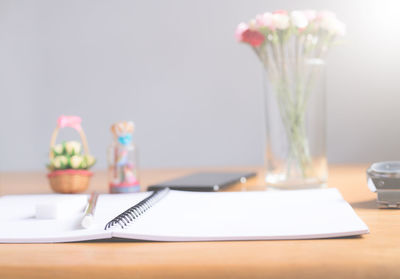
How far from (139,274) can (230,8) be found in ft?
5.13

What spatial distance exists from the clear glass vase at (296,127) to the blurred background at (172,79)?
0.81 m

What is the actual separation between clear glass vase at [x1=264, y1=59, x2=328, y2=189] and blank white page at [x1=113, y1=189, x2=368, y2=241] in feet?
0.57

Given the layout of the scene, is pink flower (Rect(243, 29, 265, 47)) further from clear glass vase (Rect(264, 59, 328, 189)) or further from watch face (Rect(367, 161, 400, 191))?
watch face (Rect(367, 161, 400, 191))

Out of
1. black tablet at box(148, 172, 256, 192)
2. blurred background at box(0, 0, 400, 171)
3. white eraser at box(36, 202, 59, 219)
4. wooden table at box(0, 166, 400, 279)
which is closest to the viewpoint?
wooden table at box(0, 166, 400, 279)

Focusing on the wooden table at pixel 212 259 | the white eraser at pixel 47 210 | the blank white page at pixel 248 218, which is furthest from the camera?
the white eraser at pixel 47 210

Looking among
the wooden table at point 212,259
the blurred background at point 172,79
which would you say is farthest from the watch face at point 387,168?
the blurred background at point 172,79

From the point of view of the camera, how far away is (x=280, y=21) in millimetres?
1017

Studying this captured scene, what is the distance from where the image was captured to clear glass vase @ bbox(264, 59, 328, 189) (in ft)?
3.41

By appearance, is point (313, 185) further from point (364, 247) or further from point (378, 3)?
point (378, 3)

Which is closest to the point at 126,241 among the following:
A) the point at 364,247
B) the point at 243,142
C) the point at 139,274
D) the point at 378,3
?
the point at 139,274

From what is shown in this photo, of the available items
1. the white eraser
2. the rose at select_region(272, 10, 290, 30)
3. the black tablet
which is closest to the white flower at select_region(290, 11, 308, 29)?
the rose at select_region(272, 10, 290, 30)

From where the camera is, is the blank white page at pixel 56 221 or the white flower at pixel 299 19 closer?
the blank white page at pixel 56 221

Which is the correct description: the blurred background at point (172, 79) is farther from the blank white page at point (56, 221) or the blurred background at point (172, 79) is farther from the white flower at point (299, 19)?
the blank white page at point (56, 221)

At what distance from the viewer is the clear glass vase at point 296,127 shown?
1039mm
